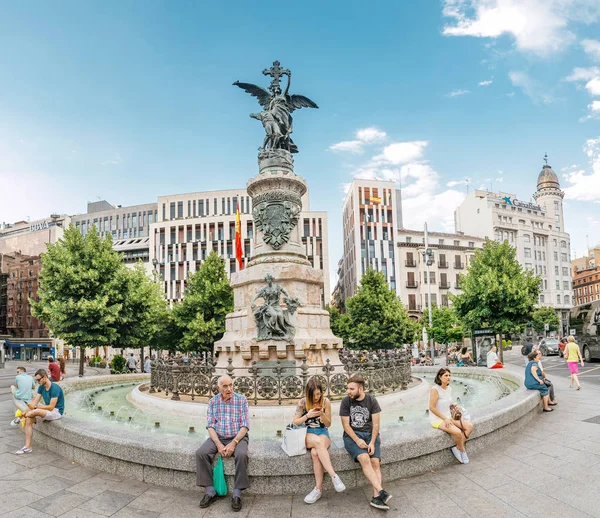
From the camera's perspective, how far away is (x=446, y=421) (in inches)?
239

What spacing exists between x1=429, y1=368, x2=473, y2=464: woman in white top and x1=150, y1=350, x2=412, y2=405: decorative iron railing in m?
3.53

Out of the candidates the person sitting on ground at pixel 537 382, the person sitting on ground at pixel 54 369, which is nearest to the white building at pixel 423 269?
the person sitting on ground at pixel 54 369

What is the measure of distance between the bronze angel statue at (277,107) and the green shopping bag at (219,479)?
41.1 ft

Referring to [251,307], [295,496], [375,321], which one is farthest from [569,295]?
[295,496]

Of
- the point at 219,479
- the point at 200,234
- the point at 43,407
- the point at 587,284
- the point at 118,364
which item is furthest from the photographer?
the point at 587,284

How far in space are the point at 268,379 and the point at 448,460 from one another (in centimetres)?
522

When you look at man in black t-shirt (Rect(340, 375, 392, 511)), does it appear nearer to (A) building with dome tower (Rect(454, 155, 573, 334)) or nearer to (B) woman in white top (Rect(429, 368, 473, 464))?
(B) woman in white top (Rect(429, 368, 473, 464))

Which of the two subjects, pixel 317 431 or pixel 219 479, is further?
pixel 317 431

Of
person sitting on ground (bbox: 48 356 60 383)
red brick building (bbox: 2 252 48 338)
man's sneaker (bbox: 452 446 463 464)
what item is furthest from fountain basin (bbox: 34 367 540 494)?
red brick building (bbox: 2 252 48 338)

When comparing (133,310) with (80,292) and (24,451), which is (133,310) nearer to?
(80,292)

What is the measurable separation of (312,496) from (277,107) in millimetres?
13992

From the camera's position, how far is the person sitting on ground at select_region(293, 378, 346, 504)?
4.99m

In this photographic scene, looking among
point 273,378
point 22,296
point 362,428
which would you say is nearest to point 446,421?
point 362,428

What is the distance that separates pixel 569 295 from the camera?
75.6 metres
